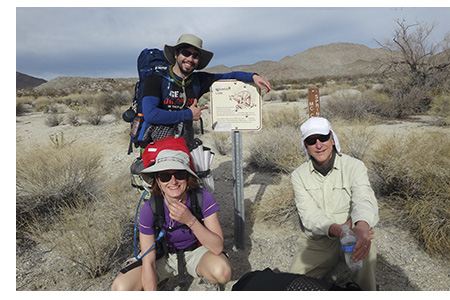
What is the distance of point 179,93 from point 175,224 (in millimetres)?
1132

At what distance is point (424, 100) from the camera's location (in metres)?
10.3

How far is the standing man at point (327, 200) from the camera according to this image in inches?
82.0

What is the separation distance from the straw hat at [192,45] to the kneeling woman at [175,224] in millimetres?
942

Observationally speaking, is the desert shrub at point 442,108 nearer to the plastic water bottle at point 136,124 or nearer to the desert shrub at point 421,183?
the desert shrub at point 421,183

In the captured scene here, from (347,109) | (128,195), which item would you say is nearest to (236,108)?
(128,195)

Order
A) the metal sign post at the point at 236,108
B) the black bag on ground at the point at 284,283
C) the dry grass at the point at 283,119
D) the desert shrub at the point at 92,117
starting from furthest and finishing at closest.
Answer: the desert shrub at the point at 92,117 → the dry grass at the point at 283,119 → the metal sign post at the point at 236,108 → the black bag on ground at the point at 284,283

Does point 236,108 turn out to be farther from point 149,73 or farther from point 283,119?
point 283,119

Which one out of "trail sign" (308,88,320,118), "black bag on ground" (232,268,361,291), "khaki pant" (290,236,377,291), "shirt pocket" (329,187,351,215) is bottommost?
"khaki pant" (290,236,377,291)

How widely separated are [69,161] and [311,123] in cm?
362

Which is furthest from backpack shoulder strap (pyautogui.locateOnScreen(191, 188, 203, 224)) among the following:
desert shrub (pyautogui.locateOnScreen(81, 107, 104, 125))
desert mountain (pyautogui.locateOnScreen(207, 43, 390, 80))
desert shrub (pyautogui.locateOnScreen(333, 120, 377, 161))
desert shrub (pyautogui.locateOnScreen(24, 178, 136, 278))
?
desert mountain (pyautogui.locateOnScreen(207, 43, 390, 80))

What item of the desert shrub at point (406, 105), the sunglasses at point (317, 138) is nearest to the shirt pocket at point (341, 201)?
the sunglasses at point (317, 138)

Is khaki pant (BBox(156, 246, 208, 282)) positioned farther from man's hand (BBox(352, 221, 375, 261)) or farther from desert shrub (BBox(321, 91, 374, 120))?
desert shrub (BBox(321, 91, 374, 120))

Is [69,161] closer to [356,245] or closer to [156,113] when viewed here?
[156,113]

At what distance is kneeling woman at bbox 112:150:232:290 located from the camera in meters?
2.03
